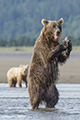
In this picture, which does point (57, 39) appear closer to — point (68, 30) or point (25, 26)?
point (68, 30)

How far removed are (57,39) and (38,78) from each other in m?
0.77

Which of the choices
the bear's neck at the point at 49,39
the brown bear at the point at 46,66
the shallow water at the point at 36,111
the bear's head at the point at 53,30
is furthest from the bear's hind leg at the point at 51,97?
the bear's head at the point at 53,30

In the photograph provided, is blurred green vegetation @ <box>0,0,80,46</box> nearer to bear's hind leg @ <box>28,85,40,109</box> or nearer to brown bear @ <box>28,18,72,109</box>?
brown bear @ <box>28,18,72,109</box>

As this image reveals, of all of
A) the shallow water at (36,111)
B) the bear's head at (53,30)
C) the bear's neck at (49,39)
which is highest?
the bear's head at (53,30)

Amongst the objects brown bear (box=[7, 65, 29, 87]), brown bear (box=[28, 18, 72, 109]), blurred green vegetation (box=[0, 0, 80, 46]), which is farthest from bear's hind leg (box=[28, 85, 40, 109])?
blurred green vegetation (box=[0, 0, 80, 46])

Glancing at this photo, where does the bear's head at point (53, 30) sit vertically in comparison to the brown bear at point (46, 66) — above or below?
above

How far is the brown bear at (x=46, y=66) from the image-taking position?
6785 millimetres

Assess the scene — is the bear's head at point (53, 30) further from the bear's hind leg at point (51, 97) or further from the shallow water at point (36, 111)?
the shallow water at point (36, 111)

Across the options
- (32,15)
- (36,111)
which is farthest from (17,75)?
(32,15)

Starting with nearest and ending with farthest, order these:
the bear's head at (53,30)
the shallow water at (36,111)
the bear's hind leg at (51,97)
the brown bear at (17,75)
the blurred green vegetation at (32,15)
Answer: the shallow water at (36,111)
the bear's head at (53,30)
the bear's hind leg at (51,97)
the brown bear at (17,75)
the blurred green vegetation at (32,15)

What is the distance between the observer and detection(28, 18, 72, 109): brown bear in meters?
6.79

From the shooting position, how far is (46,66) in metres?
6.85

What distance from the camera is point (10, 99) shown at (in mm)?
8352

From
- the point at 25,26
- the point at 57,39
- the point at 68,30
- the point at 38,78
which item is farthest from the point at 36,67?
the point at 25,26
